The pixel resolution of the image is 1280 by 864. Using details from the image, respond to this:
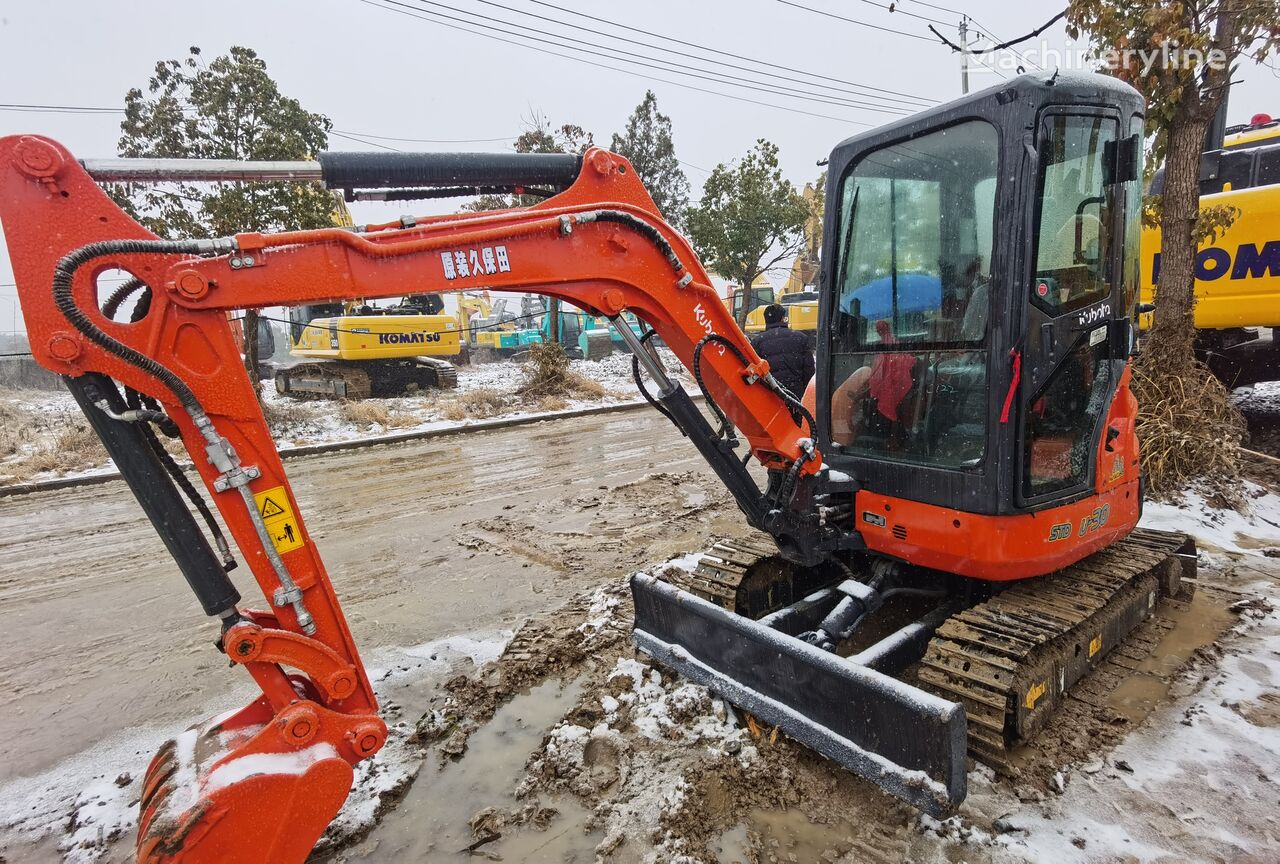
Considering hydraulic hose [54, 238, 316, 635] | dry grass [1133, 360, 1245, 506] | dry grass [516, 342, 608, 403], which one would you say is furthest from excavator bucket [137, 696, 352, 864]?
dry grass [516, 342, 608, 403]

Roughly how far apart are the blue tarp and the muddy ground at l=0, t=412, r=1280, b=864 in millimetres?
1903

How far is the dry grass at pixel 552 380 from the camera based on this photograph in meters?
13.7

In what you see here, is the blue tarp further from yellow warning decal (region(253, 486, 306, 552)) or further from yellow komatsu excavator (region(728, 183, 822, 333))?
yellow komatsu excavator (region(728, 183, 822, 333))

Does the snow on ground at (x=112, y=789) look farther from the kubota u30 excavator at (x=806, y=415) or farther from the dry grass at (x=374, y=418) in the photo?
the dry grass at (x=374, y=418)

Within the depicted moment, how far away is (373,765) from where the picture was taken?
9.34 feet

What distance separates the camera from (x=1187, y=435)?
5.96 meters

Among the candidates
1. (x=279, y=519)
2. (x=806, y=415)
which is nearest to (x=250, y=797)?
(x=279, y=519)

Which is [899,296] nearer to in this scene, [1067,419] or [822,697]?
[1067,419]

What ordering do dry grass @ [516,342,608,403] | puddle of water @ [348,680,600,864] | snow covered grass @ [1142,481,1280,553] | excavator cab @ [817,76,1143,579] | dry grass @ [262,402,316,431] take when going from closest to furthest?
puddle of water @ [348,680,600,864] < excavator cab @ [817,76,1143,579] < snow covered grass @ [1142,481,1280,553] < dry grass @ [262,402,316,431] < dry grass @ [516,342,608,403]

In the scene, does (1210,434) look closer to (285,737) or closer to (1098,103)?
(1098,103)

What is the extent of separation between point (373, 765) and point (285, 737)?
0.94m

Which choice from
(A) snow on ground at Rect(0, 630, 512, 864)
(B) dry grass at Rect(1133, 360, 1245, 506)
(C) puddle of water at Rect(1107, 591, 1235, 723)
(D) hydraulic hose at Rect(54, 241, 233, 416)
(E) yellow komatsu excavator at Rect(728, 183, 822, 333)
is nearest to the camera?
(D) hydraulic hose at Rect(54, 241, 233, 416)

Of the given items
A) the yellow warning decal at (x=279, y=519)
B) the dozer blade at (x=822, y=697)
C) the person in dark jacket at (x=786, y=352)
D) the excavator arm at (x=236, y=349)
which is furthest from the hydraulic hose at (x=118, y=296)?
the person in dark jacket at (x=786, y=352)

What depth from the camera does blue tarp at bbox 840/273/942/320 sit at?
2947 mm
